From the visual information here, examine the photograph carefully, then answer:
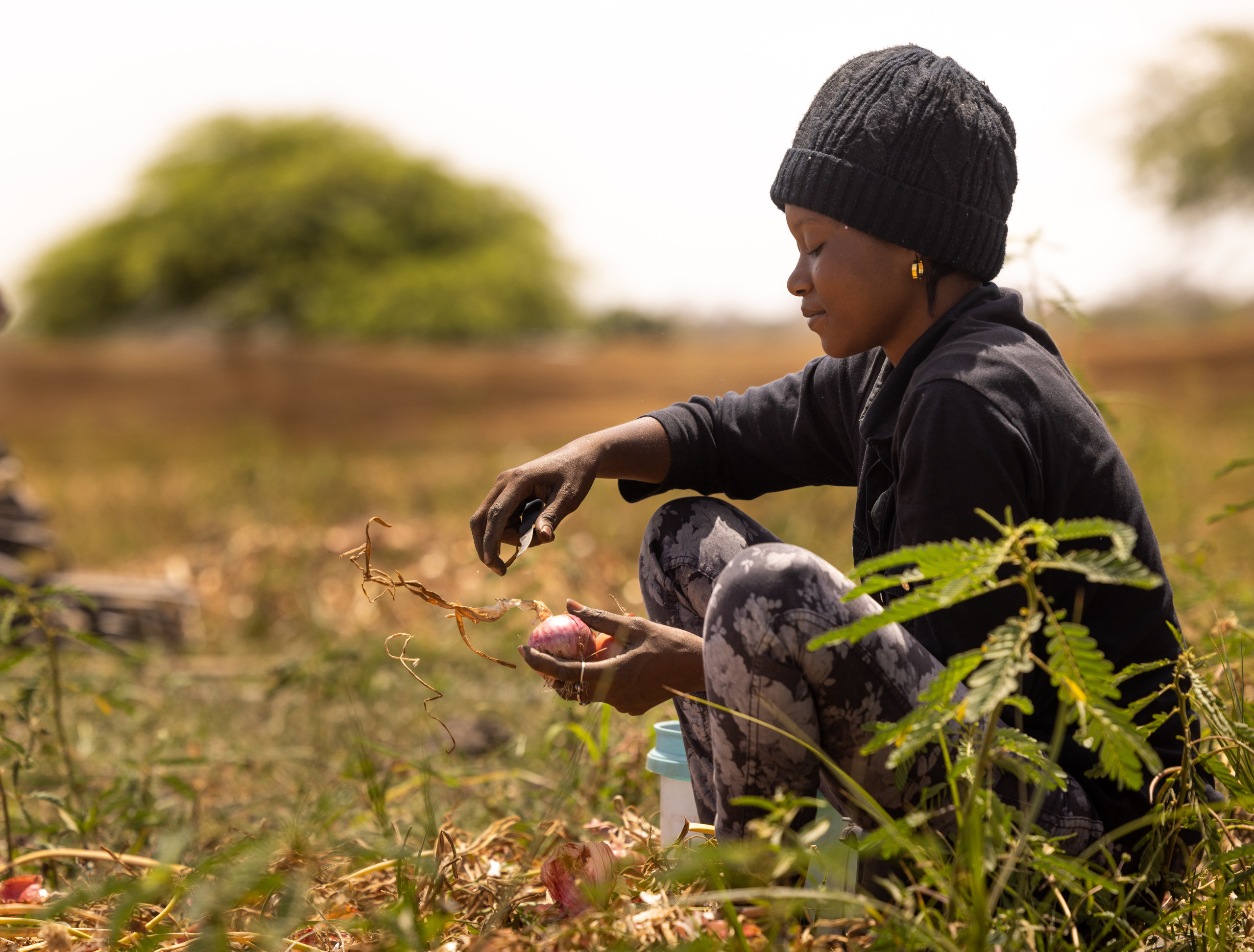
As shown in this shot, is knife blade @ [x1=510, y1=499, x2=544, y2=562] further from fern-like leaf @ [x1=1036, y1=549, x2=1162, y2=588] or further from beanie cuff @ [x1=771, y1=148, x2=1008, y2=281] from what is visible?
fern-like leaf @ [x1=1036, y1=549, x2=1162, y2=588]

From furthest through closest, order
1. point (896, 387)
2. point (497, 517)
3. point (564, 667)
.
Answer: point (497, 517) < point (896, 387) < point (564, 667)

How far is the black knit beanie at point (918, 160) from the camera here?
165 cm

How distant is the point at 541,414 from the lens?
47.0 ft

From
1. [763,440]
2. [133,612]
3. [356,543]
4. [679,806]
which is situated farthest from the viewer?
[356,543]

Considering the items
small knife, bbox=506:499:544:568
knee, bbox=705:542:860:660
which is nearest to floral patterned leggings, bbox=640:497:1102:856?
knee, bbox=705:542:860:660

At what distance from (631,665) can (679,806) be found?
1.53ft

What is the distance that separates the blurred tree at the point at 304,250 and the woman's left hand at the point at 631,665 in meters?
25.3

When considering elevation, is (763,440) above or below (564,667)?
above

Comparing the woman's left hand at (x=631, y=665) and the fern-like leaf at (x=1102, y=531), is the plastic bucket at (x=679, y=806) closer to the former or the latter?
the woman's left hand at (x=631, y=665)

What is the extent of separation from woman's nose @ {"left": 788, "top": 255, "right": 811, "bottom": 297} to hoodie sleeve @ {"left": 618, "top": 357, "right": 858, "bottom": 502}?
0.28 meters

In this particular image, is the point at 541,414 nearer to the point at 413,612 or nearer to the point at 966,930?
the point at 413,612

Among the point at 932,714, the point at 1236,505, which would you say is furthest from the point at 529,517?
the point at 1236,505

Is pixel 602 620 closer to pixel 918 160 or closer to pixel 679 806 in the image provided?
pixel 679 806

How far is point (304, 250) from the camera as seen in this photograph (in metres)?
28.3
